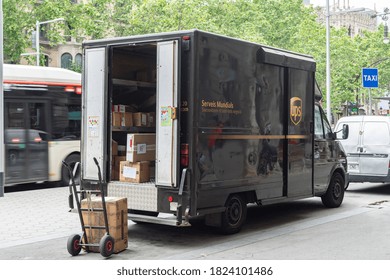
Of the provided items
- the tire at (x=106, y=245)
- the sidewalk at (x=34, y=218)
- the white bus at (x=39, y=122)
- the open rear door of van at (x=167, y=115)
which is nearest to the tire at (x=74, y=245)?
the tire at (x=106, y=245)

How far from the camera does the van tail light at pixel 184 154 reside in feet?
25.3

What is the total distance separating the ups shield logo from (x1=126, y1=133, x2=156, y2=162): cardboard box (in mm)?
2668

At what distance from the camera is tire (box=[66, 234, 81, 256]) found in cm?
718

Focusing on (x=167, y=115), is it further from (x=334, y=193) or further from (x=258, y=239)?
(x=334, y=193)

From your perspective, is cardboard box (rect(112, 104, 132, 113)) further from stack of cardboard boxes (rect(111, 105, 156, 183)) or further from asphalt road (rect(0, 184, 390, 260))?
asphalt road (rect(0, 184, 390, 260))

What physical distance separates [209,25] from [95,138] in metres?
28.9

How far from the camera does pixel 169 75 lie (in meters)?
7.79

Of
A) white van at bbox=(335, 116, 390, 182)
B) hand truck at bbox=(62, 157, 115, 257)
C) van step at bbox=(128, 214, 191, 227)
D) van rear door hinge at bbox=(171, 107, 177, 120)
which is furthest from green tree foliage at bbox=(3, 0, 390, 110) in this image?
hand truck at bbox=(62, 157, 115, 257)

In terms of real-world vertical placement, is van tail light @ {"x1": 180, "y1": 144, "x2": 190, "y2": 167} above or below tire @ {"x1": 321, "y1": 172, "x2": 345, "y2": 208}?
above

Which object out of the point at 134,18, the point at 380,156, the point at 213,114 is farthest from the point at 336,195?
the point at 134,18

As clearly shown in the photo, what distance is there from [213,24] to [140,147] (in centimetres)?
3012

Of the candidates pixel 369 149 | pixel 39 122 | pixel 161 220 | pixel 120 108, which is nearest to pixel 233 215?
pixel 161 220

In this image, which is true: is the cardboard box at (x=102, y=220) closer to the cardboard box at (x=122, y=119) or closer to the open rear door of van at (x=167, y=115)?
the open rear door of van at (x=167, y=115)

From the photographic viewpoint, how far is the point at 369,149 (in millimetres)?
14391
